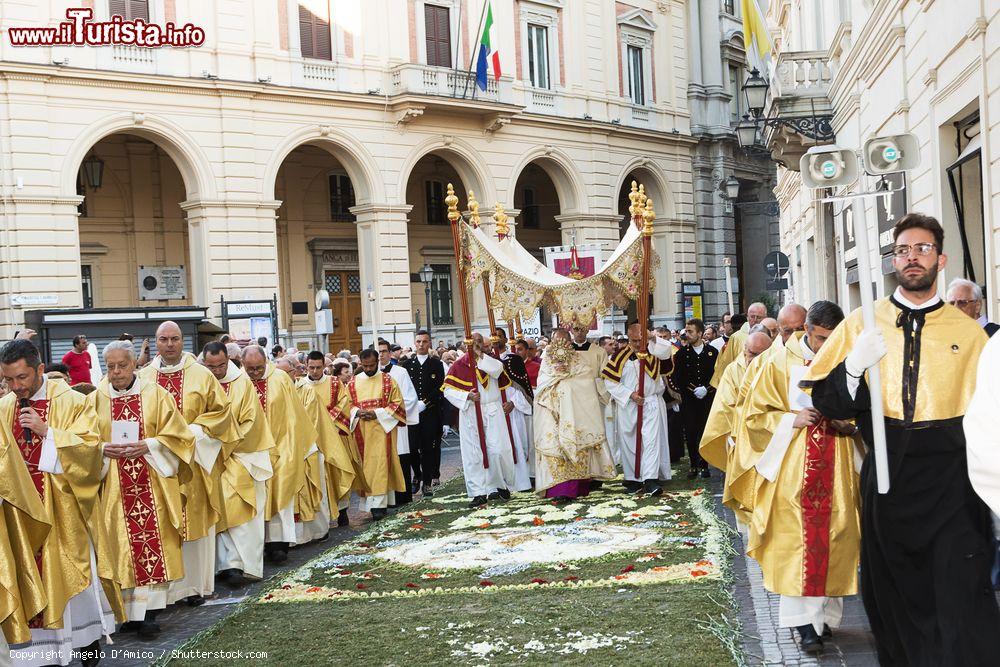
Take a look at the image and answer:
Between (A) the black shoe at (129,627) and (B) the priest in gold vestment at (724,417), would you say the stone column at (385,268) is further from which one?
(A) the black shoe at (129,627)

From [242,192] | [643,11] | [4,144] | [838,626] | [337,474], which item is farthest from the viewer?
[643,11]

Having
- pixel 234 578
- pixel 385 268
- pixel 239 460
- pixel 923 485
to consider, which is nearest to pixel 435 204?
pixel 385 268

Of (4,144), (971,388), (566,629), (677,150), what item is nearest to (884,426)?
(971,388)

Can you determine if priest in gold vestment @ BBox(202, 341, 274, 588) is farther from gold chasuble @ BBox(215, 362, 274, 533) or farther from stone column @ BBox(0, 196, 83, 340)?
stone column @ BBox(0, 196, 83, 340)

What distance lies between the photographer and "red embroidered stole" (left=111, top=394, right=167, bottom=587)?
7.28 meters

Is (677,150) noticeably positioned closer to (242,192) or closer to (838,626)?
(242,192)

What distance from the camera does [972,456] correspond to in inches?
95.7

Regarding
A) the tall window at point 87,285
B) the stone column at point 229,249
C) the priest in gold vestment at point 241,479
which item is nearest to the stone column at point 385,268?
the stone column at point 229,249

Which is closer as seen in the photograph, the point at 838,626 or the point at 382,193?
the point at 838,626

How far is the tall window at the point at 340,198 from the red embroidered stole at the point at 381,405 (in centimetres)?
2155

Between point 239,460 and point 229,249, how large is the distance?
1809 cm

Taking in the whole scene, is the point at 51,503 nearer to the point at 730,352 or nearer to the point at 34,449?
the point at 34,449

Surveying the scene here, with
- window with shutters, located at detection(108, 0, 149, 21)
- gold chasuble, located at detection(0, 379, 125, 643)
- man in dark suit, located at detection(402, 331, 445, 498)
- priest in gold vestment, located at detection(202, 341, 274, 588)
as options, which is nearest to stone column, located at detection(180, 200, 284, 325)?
window with shutters, located at detection(108, 0, 149, 21)

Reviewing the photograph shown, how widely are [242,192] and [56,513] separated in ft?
67.9
